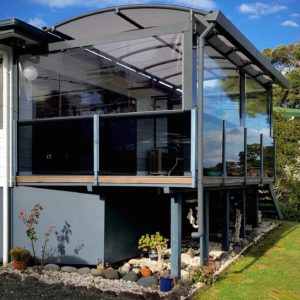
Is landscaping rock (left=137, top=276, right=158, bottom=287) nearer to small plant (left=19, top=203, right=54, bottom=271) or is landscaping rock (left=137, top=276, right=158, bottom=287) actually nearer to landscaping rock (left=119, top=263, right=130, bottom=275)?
landscaping rock (left=119, top=263, right=130, bottom=275)

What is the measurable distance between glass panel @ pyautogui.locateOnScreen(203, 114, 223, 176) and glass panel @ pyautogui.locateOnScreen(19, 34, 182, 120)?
89 centimetres

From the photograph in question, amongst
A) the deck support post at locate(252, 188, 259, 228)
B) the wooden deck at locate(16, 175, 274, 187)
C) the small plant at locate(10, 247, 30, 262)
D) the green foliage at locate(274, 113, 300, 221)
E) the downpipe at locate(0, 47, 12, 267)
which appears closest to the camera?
the wooden deck at locate(16, 175, 274, 187)

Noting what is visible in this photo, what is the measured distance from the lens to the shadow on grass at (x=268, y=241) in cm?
905

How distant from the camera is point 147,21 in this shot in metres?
8.05

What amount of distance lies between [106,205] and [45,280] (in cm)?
167

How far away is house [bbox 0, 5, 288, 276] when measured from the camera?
730cm

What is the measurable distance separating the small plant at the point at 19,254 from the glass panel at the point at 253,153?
5.42 meters

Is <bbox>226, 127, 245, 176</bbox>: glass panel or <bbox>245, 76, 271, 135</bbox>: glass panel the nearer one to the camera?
<bbox>226, 127, 245, 176</bbox>: glass panel

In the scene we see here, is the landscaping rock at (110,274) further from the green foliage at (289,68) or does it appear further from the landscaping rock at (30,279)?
the green foliage at (289,68)

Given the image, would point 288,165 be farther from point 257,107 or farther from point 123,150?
point 123,150

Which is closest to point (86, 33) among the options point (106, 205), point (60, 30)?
point (60, 30)

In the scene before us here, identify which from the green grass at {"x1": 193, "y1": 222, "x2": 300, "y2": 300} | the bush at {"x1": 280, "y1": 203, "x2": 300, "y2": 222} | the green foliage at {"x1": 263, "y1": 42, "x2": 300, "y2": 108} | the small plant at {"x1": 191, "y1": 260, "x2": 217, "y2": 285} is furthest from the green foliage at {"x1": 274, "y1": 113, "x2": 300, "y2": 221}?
the green foliage at {"x1": 263, "y1": 42, "x2": 300, "y2": 108}

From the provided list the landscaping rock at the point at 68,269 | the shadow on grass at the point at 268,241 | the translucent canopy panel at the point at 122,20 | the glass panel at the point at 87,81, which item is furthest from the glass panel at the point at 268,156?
the landscaping rock at the point at 68,269

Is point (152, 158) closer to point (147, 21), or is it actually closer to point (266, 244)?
point (147, 21)
